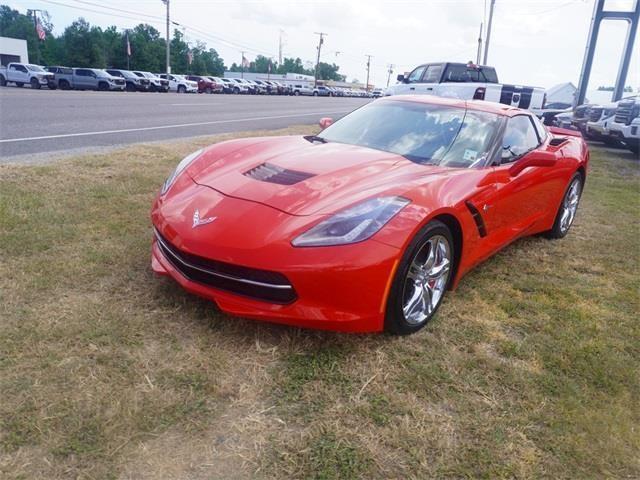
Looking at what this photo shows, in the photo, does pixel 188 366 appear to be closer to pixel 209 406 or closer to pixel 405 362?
pixel 209 406

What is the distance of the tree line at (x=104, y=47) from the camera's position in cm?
6569

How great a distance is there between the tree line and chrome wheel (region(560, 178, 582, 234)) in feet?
229

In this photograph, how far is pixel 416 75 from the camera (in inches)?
552

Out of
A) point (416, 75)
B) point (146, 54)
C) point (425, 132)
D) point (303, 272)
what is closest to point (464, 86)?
point (416, 75)

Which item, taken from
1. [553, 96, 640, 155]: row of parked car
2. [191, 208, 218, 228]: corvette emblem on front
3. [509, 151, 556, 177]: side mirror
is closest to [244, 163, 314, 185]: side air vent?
[191, 208, 218, 228]: corvette emblem on front

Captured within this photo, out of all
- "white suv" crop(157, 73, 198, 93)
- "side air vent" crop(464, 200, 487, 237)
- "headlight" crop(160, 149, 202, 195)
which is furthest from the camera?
"white suv" crop(157, 73, 198, 93)

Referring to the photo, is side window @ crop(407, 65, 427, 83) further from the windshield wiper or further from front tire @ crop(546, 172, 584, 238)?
the windshield wiper

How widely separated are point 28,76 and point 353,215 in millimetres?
34234

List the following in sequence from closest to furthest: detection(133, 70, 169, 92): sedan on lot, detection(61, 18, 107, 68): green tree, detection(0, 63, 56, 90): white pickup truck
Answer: detection(0, 63, 56, 90): white pickup truck, detection(133, 70, 169, 92): sedan on lot, detection(61, 18, 107, 68): green tree

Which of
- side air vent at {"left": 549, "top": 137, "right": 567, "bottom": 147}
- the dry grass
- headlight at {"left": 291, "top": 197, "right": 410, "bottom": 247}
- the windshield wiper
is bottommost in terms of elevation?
the dry grass

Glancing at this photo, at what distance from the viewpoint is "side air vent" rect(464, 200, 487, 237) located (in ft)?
10.3

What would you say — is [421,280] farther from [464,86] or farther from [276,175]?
[464,86]

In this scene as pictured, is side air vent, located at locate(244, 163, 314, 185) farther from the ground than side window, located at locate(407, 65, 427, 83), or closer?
closer

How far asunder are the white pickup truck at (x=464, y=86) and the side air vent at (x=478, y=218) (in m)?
8.92
